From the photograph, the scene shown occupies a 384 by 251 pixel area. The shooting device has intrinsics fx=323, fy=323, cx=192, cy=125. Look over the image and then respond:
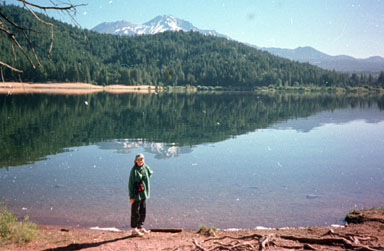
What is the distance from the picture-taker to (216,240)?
8102 mm

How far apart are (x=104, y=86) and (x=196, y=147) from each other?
151983 mm

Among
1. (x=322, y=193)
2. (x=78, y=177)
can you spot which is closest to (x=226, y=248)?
(x=322, y=193)

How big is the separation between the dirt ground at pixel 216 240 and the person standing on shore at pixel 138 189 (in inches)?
15.6

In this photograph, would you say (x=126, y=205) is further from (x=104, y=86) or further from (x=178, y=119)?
(x=104, y=86)

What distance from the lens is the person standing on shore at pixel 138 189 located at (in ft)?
27.7

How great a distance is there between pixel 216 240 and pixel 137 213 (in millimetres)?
2233

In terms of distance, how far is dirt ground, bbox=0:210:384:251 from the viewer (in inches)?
286

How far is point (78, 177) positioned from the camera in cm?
1552

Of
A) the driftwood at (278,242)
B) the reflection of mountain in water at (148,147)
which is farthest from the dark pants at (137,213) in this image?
the reflection of mountain in water at (148,147)

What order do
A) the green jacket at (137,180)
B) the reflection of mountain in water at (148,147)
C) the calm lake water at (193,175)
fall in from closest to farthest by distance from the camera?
the green jacket at (137,180) < the calm lake water at (193,175) < the reflection of mountain in water at (148,147)

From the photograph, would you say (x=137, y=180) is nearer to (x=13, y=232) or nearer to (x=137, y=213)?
(x=137, y=213)

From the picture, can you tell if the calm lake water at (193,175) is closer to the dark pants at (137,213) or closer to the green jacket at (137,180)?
the dark pants at (137,213)

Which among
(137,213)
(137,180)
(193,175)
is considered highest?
(137,180)

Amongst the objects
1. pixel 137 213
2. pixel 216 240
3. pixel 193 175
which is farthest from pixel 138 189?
pixel 193 175
